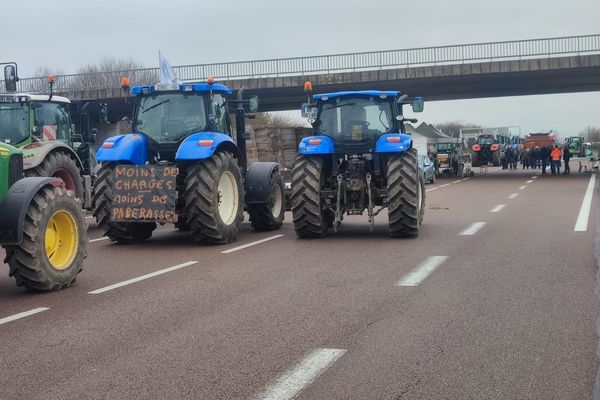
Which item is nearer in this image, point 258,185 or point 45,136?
point 258,185

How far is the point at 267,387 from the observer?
5086 millimetres

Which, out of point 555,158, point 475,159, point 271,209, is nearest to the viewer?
point 271,209

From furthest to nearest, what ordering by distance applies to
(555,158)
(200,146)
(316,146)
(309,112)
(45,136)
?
(555,158)
(45,136)
(309,112)
(316,146)
(200,146)

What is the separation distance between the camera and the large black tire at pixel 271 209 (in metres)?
14.6

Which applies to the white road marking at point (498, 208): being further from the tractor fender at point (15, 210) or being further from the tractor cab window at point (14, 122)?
the tractor fender at point (15, 210)

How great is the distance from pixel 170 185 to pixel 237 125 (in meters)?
2.88

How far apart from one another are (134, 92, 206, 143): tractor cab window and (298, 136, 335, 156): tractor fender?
1.82 meters

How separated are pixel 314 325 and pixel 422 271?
315 centimetres

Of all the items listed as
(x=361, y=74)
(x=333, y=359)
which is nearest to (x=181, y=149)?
(x=333, y=359)

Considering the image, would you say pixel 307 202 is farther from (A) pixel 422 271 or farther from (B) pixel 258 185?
(A) pixel 422 271

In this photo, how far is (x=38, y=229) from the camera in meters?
8.29

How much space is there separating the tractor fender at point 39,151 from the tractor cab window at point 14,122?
48 centimetres

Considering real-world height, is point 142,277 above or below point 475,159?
above

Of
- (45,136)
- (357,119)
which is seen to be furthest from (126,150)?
(357,119)
